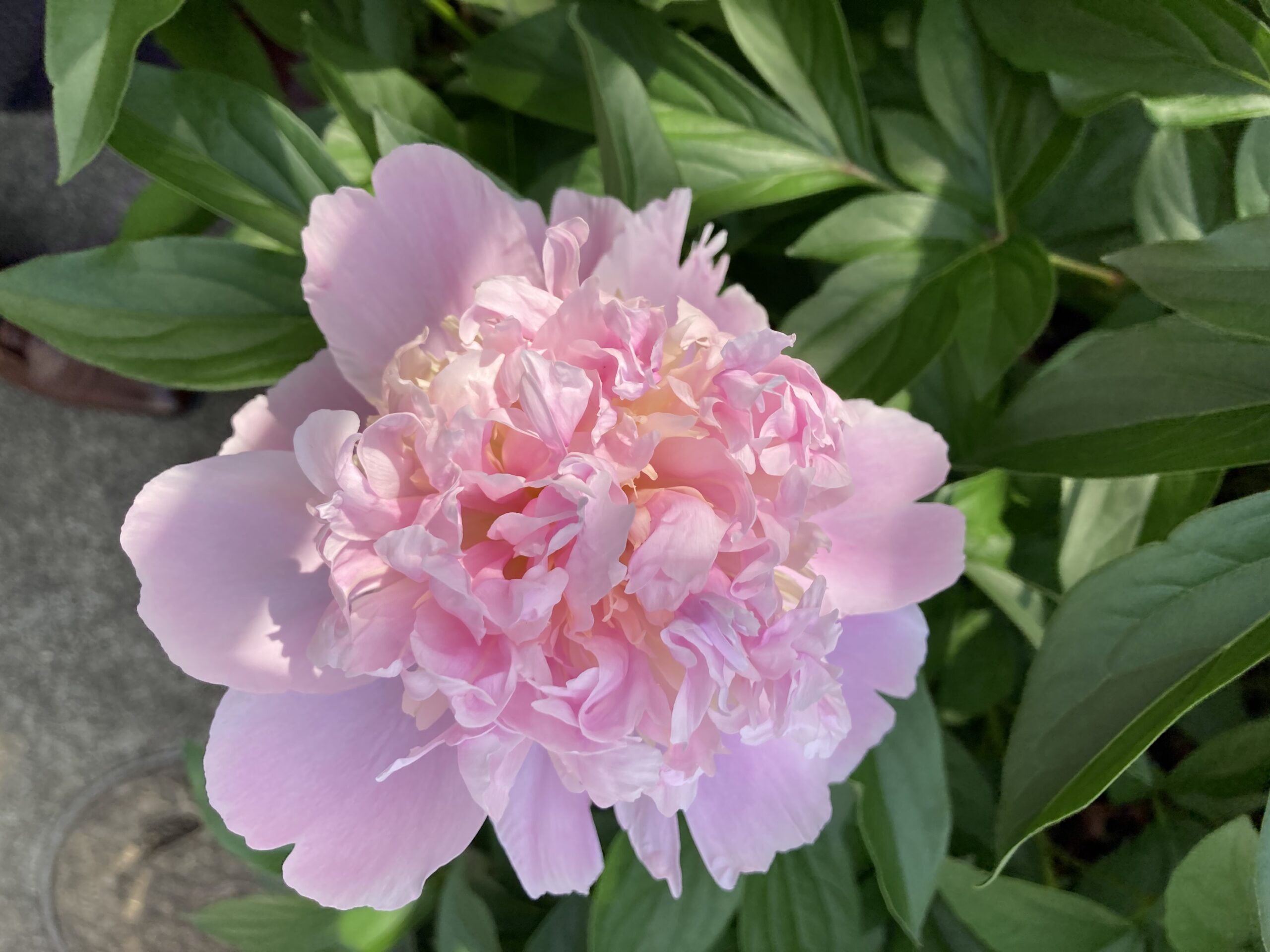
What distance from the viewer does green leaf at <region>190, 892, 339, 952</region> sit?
51 cm

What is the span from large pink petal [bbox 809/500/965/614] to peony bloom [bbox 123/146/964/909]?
13 mm

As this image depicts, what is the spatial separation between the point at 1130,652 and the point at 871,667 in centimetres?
11

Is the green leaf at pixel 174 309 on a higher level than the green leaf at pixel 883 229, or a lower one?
lower

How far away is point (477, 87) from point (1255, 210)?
43cm

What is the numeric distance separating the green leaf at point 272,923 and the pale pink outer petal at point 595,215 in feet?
1.33

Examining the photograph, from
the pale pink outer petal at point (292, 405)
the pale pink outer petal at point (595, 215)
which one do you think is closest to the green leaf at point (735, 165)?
the pale pink outer petal at point (595, 215)

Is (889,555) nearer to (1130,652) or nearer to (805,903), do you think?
(1130,652)

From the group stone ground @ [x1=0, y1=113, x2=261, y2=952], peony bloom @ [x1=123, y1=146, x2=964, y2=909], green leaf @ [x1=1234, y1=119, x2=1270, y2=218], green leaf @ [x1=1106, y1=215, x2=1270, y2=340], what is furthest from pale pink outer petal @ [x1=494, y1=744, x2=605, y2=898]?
stone ground @ [x1=0, y1=113, x2=261, y2=952]

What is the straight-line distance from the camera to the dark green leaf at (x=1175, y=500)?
483mm

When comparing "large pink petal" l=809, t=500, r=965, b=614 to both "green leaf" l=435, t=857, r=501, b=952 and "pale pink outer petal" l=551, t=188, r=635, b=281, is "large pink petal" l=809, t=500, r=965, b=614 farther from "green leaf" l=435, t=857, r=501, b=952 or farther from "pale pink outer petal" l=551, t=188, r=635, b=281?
"green leaf" l=435, t=857, r=501, b=952

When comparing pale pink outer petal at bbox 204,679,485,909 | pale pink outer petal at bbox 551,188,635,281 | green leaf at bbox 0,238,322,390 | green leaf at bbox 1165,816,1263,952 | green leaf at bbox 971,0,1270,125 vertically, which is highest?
green leaf at bbox 971,0,1270,125

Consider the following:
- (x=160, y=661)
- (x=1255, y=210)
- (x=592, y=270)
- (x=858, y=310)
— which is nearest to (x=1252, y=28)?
(x=1255, y=210)

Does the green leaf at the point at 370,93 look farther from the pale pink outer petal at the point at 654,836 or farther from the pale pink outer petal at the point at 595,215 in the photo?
the pale pink outer petal at the point at 654,836

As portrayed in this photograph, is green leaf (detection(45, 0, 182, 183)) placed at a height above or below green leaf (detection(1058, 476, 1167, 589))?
above
